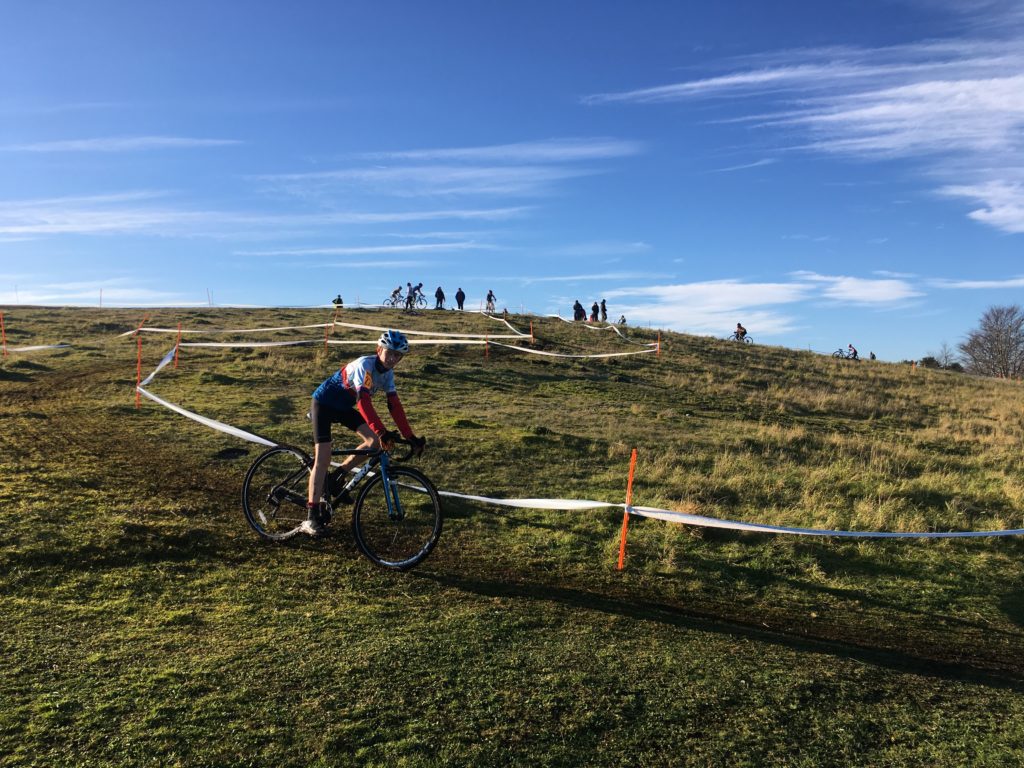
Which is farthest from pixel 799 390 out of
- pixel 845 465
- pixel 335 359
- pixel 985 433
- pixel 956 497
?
pixel 335 359

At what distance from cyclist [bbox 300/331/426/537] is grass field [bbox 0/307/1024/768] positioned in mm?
798

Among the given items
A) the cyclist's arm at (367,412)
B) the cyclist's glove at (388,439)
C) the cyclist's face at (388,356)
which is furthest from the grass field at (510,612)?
the cyclist's face at (388,356)

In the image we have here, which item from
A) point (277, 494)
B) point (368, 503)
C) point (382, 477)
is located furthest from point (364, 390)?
point (277, 494)

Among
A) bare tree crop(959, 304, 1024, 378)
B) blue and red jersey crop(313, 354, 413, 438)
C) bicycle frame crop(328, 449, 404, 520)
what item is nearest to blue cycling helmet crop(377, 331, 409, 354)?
blue and red jersey crop(313, 354, 413, 438)

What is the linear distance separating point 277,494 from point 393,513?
173 cm

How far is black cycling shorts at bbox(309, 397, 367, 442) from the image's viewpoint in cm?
705

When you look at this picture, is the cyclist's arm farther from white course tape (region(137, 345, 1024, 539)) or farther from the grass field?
white course tape (region(137, 345, 1024, 539))

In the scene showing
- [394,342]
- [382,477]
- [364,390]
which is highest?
[394,342]

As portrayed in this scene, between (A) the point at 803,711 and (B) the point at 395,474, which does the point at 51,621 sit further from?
(A) the point at 803,711

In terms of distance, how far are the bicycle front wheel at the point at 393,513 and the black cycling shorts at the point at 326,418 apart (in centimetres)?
65

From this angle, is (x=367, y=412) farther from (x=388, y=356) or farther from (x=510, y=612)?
(x=510, y=612)

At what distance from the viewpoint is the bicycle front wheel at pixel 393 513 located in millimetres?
6934

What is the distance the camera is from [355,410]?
7.41 m

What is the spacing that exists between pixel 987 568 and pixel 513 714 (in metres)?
7.43
